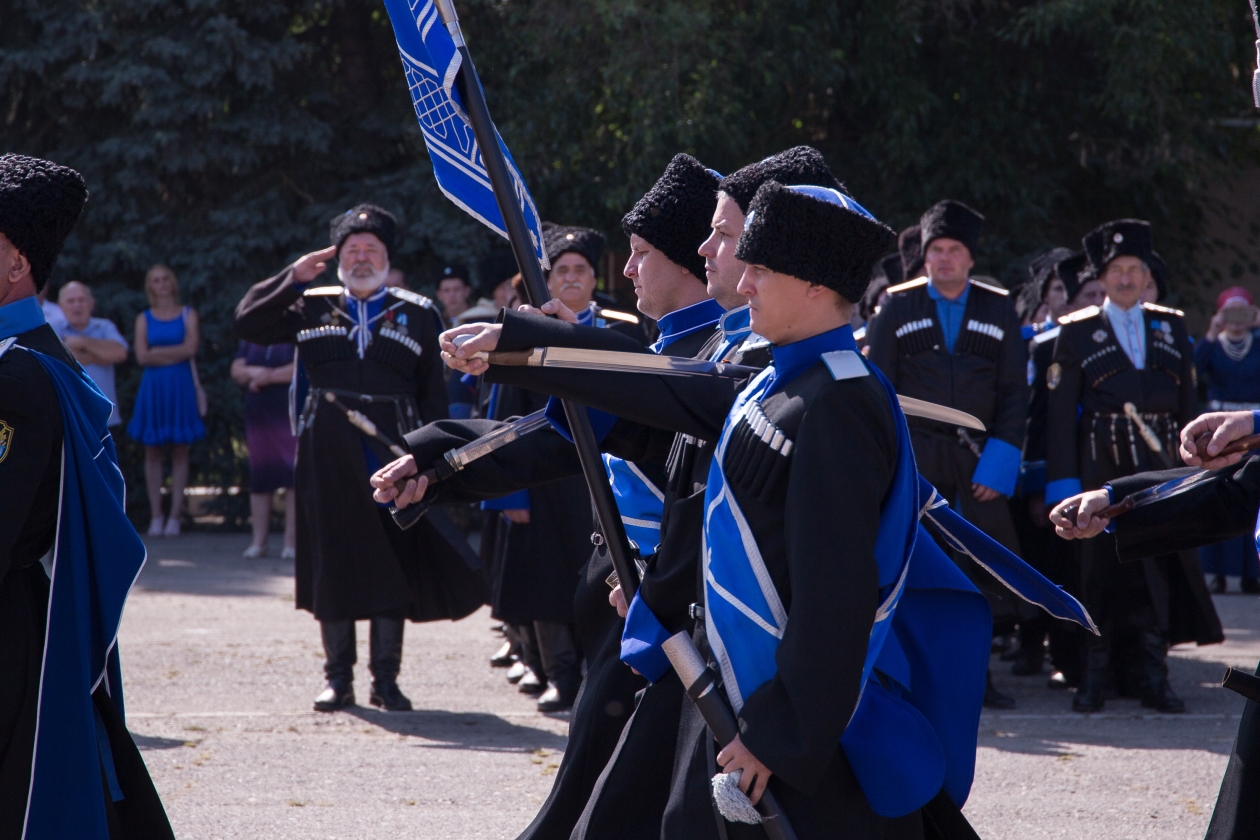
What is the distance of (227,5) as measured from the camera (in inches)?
569

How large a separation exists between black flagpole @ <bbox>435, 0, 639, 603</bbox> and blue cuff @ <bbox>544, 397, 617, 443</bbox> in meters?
0.23

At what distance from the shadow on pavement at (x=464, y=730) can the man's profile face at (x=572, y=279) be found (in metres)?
1.96

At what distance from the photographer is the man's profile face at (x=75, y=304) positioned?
40.4 ft

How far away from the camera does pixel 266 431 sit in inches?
463

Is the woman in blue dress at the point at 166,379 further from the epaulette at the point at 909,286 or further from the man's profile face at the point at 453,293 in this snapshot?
the epaulette at the point at 909,286

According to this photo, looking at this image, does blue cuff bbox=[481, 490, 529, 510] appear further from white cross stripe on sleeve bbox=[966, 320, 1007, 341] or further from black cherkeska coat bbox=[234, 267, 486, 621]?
white cross stripe on sleeve bbox=[966, 320, 1007, 341]

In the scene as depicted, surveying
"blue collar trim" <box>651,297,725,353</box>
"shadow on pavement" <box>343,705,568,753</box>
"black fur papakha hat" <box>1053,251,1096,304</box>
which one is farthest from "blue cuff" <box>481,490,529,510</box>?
"black fur papakha hat" <box>1053,251,1096,304</box>

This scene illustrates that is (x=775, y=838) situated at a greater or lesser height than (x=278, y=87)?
lesser

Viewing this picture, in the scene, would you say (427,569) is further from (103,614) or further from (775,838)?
(775,838)

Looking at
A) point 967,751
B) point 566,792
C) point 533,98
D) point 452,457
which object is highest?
point 533,98

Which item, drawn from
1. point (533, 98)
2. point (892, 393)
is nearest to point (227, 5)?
point (533, 98)

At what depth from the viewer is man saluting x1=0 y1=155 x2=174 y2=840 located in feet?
11.3

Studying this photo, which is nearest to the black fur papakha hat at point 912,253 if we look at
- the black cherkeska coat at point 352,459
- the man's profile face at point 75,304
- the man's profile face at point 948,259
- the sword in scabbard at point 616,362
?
the man's profile face at point 948,259

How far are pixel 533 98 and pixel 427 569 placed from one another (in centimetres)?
836
